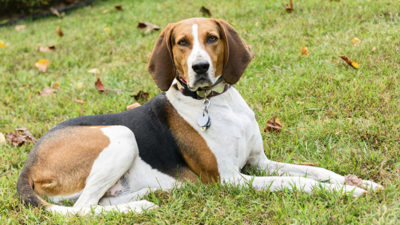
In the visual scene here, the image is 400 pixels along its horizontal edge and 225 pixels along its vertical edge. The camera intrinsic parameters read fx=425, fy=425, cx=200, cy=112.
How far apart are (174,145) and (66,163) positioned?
949 mm

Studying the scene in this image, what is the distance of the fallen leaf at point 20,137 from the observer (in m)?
5.03

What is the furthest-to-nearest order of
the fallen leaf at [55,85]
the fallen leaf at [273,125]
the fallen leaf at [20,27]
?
the fallen leaf at [20,27] < the fallen leaf at [55,85] < the fallen leaf at [273,125]

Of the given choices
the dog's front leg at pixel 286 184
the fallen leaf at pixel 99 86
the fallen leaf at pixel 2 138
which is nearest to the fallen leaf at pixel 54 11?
the fallen leaf at pixel 99 86

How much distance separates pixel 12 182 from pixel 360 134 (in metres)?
3.42

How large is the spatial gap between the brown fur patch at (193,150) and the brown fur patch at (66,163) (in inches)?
24.2

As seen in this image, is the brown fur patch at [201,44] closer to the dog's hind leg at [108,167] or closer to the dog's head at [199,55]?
the dog's head at [199,55]

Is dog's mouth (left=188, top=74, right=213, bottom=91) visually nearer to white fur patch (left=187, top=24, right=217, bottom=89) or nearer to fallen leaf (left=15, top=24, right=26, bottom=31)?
white fur patch (left=187, top=24, right=217, bottom=89)

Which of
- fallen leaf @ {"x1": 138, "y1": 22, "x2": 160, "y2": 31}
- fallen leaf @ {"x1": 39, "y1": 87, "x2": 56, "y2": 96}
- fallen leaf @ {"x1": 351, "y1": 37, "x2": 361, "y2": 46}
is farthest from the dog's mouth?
fallen leaf @ {"x1": 138, "y1": 22, "x2": 160, "y2": 31}

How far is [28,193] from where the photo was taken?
3.61m

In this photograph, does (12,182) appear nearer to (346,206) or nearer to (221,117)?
(221,117)

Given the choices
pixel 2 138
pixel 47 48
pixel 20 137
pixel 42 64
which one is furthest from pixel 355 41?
pixel 47 48

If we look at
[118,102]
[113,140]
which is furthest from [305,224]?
[118,102]

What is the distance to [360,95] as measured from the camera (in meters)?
4.68

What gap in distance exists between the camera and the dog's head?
3439 millimetres
